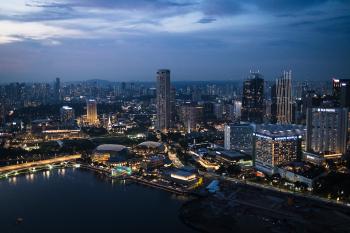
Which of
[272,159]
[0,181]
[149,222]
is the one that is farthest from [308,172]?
[0,181]

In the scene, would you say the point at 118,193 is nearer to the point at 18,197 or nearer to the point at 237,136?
the point at 18,197

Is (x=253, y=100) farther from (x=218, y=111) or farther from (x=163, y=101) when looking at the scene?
(x=163, y=101)

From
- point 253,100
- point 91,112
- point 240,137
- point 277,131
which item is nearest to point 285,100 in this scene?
point 253,100

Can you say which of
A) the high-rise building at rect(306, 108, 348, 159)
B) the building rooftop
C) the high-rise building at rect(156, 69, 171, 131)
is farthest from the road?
the high-rise building at rect(156, 69, 171, 131)

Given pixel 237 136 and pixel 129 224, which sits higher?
pixel 237 136

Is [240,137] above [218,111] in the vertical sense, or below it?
below

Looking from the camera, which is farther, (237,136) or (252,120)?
(252,120)

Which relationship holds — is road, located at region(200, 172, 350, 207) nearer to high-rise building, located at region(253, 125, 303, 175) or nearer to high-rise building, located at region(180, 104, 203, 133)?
high-rise building, located at region(253, 125, 303, 175)
